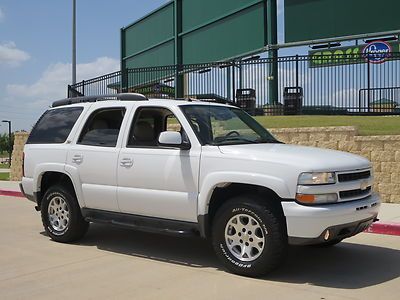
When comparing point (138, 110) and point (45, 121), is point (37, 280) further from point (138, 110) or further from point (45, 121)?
point (45, 121)

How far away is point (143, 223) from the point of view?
23.8 ft

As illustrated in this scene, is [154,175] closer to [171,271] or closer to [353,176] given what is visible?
[171,271]

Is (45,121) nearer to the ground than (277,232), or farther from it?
farther from it

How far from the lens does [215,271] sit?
21.6ft

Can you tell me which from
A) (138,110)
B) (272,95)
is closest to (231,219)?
(138,110)

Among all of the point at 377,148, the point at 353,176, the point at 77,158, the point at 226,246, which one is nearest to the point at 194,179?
the point at 226,246

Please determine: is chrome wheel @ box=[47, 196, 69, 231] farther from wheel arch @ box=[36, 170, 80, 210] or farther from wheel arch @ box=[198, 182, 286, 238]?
wheel arch @ box=[198, 182, 286, 238]

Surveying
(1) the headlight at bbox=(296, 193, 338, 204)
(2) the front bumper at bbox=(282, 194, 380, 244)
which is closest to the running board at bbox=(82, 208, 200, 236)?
(2) the front bumper at bbox=(282, 194, 380, 244)

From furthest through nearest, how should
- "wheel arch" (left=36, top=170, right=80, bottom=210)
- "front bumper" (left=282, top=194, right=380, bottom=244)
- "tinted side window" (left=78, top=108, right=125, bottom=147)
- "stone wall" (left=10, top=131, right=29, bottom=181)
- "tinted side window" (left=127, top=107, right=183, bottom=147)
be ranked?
1. "stone wall" (left=10, top=131, right=29, bottom=181)
2. "wheel arch" (left=36, top=170, right=80, bottom=210)
3. "tinted side window" (left=78, top=108, right=125, bottom=147)
4. "tinted side window" (left=127, top=107, right=183, bottom=147)
5. "front bumper" (left=282, top=194, right=380, bottom=244)

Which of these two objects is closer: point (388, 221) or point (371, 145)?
point (388, 221)

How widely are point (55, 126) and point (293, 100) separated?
1039cm

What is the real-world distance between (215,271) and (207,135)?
1.67 meters

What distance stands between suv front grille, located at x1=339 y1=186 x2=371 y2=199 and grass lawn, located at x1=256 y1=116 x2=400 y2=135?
6.31 meters

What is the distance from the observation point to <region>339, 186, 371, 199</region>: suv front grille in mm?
6109
